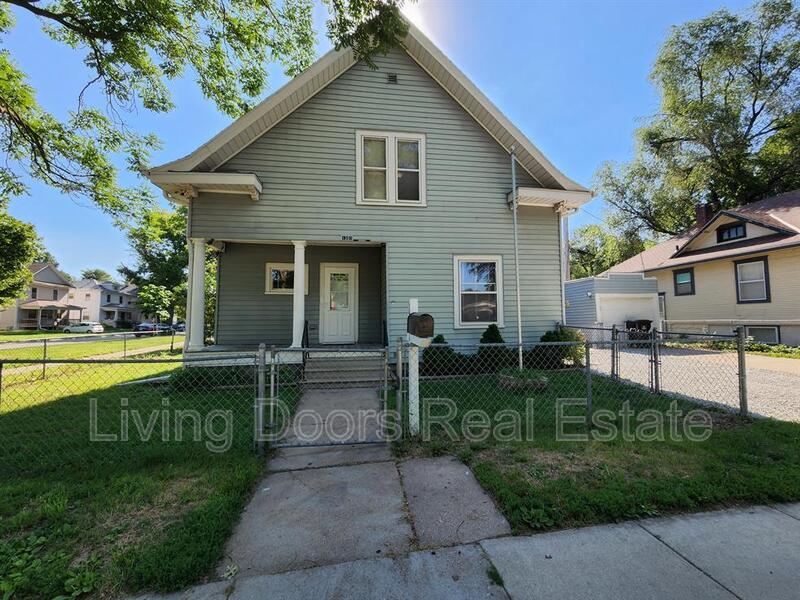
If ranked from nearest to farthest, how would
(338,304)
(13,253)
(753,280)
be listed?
(338,304) → (753,280) → (13,253)

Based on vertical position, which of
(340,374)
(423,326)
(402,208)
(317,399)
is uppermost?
(402,208)

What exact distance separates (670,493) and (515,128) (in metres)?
8.14

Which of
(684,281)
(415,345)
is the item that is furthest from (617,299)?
(415,345)

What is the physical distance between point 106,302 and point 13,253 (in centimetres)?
3729

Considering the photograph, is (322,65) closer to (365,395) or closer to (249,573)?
(365,395)

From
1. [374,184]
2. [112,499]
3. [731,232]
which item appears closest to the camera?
[112,499]

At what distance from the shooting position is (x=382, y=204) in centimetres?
838

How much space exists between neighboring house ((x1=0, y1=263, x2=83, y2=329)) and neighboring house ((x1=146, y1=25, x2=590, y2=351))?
43193 millimetres

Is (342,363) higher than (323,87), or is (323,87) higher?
(323,87)

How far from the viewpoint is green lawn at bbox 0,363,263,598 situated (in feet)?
6.94

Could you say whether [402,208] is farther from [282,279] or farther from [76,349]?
[76,349]

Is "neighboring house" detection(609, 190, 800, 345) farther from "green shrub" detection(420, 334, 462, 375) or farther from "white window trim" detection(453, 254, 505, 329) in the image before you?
"green shrub" detection(420, 334, 462, 375)

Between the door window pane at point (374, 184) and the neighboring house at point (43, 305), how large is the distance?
1795 inches

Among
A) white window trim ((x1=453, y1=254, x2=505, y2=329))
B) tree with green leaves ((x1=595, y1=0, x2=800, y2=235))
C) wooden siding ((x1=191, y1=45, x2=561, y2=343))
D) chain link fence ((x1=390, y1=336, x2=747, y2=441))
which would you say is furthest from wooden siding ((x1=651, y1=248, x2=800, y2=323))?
white window trim ((x1=453, y1=254, x2=505, y2=329))
